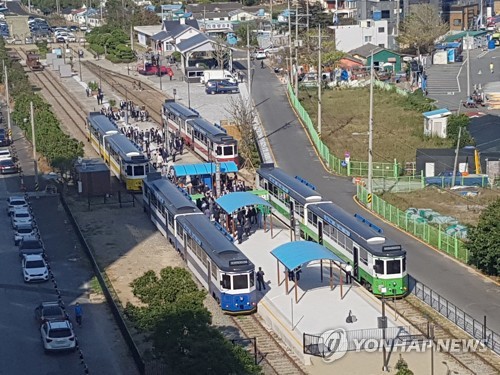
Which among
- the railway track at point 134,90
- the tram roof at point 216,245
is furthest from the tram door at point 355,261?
the railway track at point 134,90

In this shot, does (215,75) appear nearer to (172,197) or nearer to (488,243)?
(172,197)

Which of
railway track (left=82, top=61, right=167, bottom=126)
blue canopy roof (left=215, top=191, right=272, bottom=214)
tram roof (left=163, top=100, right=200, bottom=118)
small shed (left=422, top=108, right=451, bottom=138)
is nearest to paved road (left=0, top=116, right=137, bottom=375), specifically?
blue canopy roof (left=215, top=191, right=272, bottom=214)

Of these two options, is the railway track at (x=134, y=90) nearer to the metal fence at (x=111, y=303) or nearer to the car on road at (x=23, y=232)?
the car on road at (x=23, y=232)

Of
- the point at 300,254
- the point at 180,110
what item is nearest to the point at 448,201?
the point at 300,254

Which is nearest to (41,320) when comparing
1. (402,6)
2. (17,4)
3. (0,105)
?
(0,105)

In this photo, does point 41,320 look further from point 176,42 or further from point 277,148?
point 176,42

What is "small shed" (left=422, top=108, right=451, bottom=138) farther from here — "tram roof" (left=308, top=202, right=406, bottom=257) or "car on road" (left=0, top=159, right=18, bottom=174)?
"tram roof" (left=308, top=202, right=406, bottom=257)
